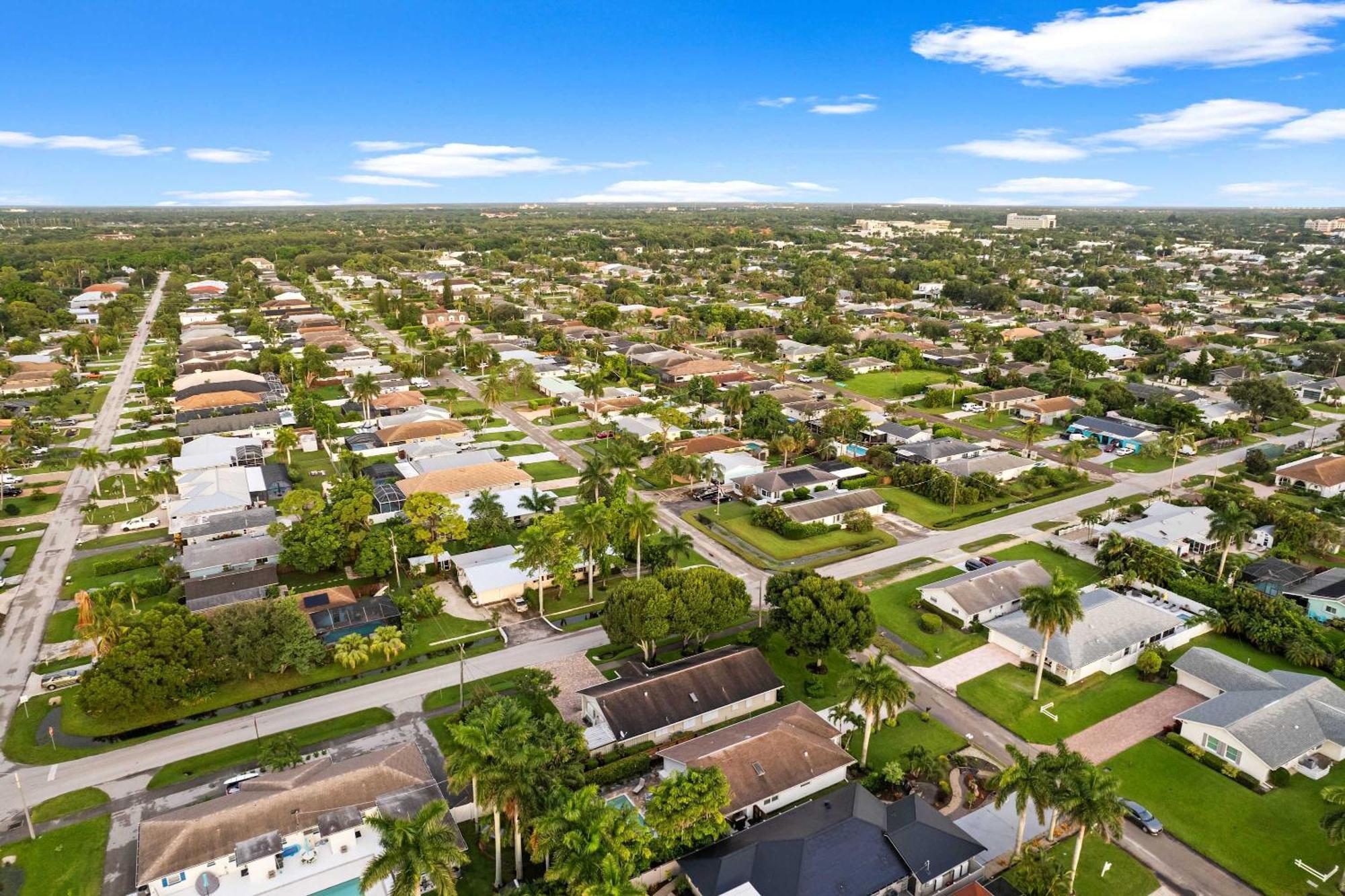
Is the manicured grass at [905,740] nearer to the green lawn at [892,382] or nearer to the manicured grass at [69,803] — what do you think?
the manicured grass at [69,803]

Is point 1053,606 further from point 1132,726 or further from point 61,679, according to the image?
point 61,679

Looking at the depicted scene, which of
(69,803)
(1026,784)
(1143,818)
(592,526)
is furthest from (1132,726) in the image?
(69,803)

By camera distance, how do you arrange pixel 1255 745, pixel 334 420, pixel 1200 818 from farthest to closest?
1. pixel 334 420
2. pixel 1255 745
3. pixel 1200 818

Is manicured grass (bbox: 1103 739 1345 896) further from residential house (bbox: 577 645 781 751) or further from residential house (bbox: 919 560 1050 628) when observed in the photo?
residential house (bbox: 577 645 781 751)

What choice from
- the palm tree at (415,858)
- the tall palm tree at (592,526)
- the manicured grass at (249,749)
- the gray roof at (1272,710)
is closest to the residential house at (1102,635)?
the gray roof at (1272,710)

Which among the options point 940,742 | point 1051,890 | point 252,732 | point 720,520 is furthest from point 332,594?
point 1051,890

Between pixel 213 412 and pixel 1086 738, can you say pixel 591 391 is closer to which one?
pixel 213 412
